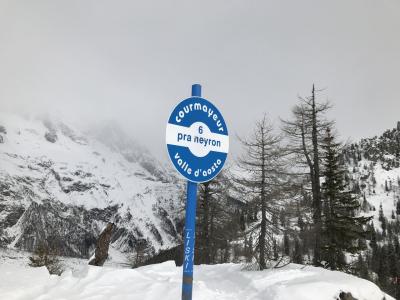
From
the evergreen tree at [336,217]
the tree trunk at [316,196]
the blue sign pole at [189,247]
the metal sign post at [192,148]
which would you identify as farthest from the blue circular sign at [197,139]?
the evergreen tree at [336,217]

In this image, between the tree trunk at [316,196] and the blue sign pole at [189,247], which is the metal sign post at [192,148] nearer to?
the blue sign pole at [189,247]

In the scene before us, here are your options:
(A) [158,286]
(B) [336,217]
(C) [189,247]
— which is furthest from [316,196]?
(C) [189,247]

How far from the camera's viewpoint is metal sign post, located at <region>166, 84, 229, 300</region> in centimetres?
504

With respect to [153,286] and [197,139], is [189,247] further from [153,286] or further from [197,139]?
[153,286]

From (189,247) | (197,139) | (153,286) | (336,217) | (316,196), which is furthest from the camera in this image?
(336,217)

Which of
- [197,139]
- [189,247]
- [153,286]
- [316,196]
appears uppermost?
[316,196]

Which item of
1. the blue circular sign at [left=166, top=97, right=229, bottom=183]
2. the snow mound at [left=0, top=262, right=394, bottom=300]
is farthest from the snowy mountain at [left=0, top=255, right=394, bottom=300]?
the blue circular sign at [left=166, top=97, right=229, bottom=183]

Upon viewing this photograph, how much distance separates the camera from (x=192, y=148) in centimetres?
511

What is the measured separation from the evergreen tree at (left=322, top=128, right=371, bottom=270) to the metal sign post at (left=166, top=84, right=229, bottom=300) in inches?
850

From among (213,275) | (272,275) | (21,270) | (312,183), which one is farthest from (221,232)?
(21,270)

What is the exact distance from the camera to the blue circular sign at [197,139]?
503 centimetres

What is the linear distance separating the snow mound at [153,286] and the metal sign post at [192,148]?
5.04 metres

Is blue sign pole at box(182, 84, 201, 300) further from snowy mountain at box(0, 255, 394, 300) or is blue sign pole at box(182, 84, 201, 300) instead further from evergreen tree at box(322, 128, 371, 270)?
evergreen tree at box(322, 128, 371, 270)

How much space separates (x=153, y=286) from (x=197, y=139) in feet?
21.5
